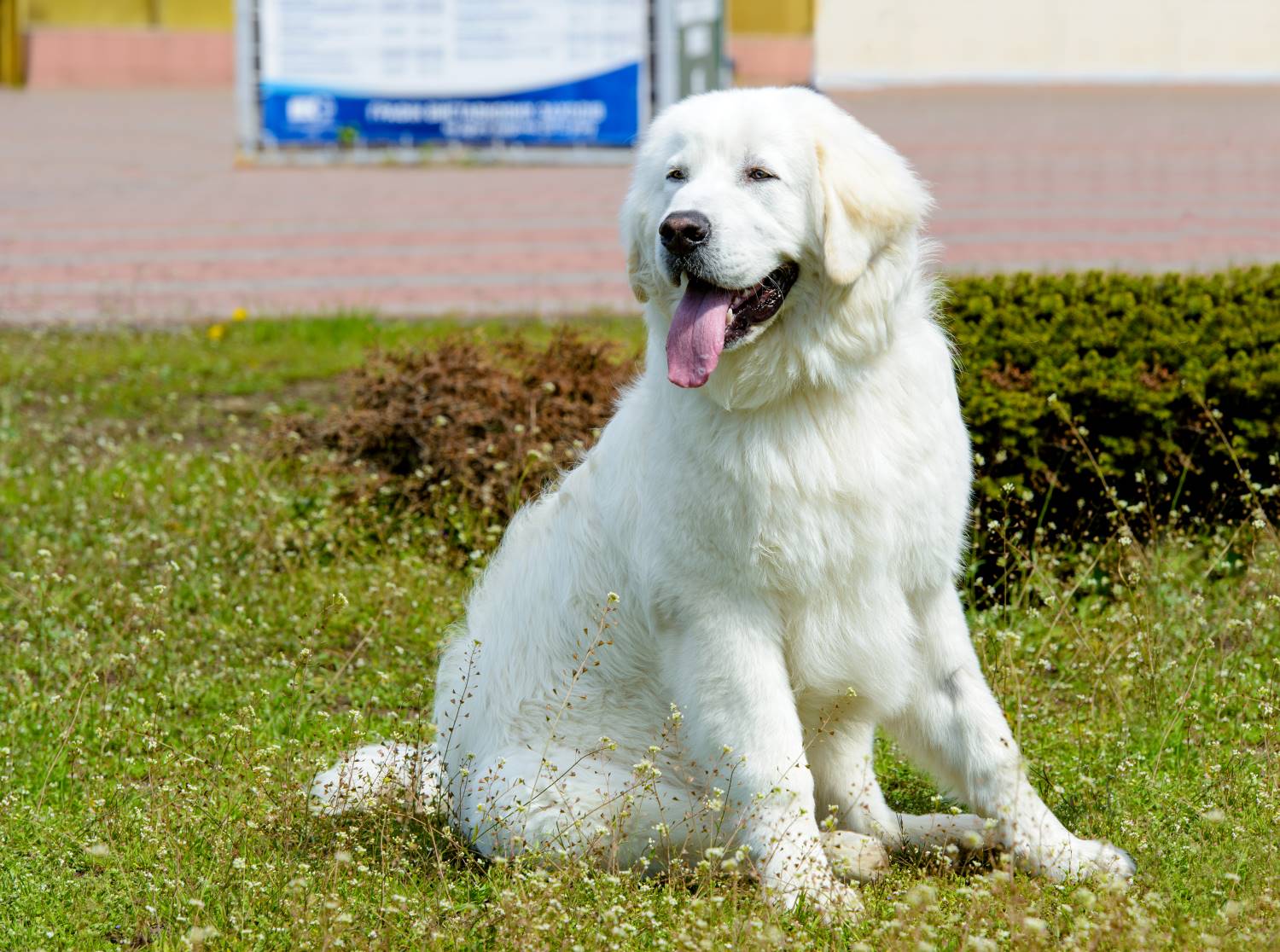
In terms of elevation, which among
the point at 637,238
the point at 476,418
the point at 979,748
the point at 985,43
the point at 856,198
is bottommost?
the point at 979,748

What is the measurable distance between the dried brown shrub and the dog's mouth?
2465 millimetres

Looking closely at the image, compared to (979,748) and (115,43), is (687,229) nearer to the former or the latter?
(979,748)

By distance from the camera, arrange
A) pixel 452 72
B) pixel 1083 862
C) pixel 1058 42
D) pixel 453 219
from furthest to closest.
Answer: pixel 1058 42 < pixel 452 72 < pixel 453 219 < pixel 1083 862

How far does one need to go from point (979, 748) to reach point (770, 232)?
139cm

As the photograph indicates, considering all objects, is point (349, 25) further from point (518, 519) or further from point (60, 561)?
point (518, 519)

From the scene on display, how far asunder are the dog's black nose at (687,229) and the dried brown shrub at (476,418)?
102 inches

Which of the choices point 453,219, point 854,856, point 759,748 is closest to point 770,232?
point 759,748

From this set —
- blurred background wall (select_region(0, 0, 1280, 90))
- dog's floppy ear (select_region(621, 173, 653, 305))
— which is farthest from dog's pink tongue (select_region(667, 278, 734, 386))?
blurred background wall (select_region(0, 0, 1280, 90))

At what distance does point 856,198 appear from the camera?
11.9 ft

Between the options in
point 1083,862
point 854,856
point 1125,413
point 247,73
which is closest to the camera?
point 1083,862

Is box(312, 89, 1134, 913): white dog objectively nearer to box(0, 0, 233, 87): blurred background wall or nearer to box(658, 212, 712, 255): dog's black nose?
box(658, 212, 712, 255): dog's black nose

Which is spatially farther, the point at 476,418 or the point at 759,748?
the point at 476,418

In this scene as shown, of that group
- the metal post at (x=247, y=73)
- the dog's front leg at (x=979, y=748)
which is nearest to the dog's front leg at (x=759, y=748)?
the dog's front leg at (x=979, y=748)

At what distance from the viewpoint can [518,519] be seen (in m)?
4.42
